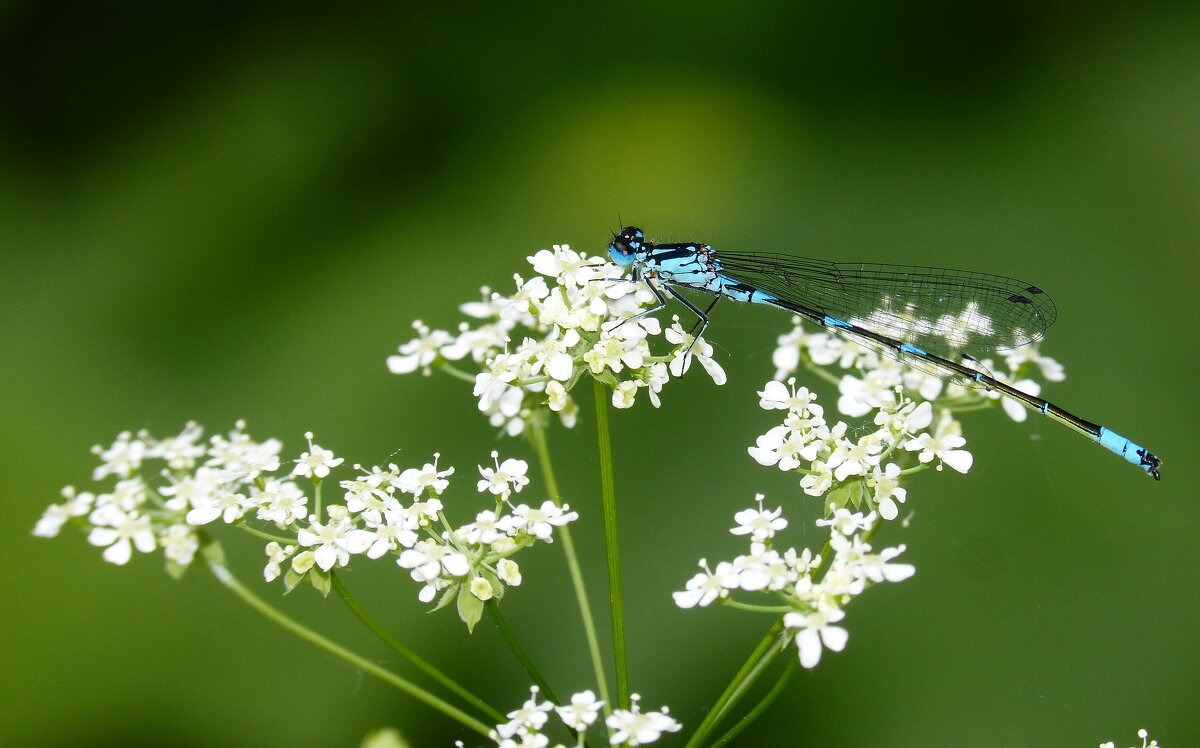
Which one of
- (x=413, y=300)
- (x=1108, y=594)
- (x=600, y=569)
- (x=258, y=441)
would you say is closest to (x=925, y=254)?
(x=1108, y=594)

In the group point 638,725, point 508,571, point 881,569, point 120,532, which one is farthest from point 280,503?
point 881,569

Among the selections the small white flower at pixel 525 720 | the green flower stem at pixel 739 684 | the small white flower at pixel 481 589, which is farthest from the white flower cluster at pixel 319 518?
the green flower stem at pixel 739 684

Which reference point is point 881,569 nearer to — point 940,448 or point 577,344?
point 940,448

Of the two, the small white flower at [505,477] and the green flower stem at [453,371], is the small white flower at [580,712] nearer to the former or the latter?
the small white flower at [505,477]

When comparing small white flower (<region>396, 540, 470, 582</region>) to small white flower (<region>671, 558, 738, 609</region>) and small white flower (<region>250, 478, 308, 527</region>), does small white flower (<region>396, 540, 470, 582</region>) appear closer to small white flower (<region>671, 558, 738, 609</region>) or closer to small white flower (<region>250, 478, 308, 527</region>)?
small white flower (<region>250, 478, 308, 527</region>)

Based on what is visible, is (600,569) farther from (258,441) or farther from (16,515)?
(16,515)

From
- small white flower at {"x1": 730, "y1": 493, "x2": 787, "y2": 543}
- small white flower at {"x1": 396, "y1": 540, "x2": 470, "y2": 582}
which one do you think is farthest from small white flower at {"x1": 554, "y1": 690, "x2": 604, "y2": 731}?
small white flower at {"x1": 730, "y1": 493, "x2": 787, "y2": 543}
